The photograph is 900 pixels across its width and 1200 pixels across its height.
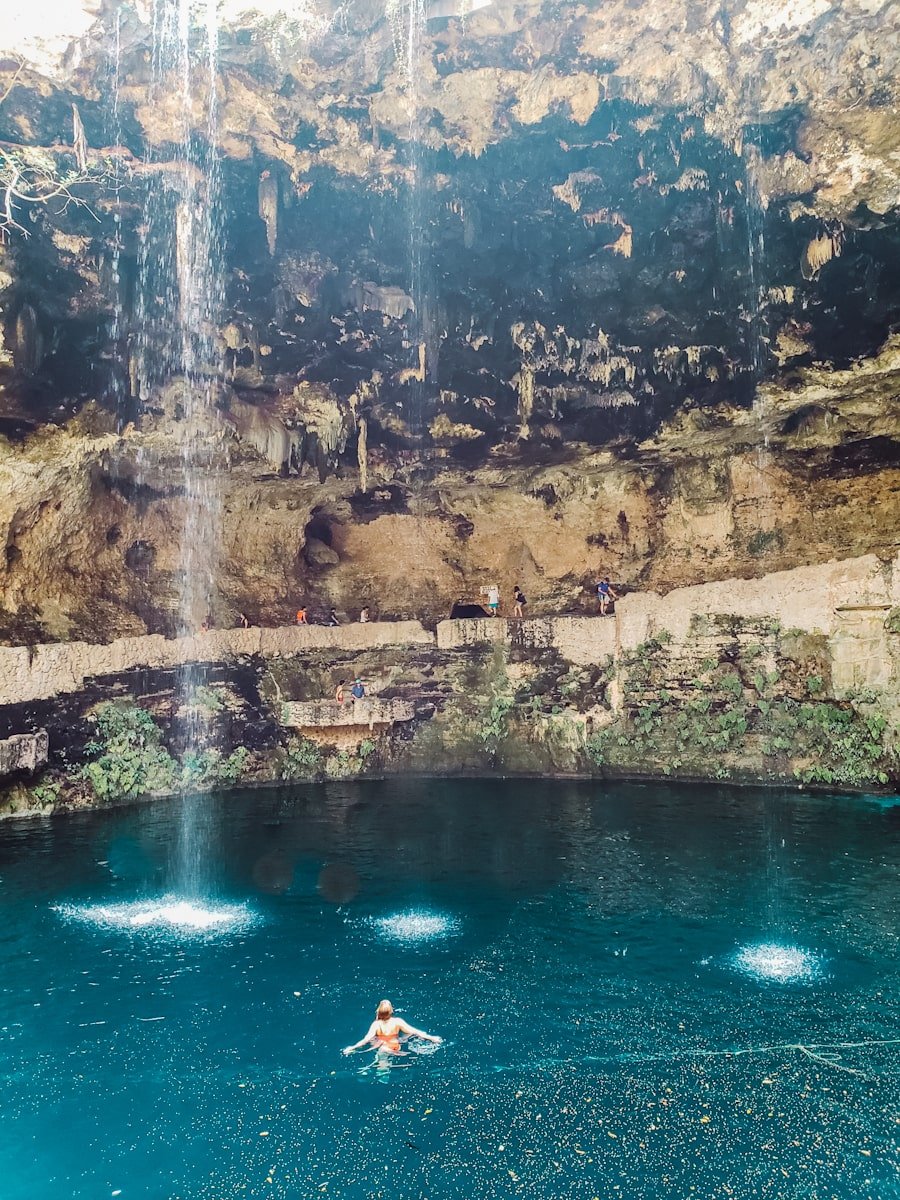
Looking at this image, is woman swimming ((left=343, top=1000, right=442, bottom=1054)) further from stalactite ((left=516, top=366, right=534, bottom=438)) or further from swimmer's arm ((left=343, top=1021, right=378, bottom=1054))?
stalactite ((left=516, top=366, right=534, bottom=438))

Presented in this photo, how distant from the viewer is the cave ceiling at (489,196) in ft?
42.9

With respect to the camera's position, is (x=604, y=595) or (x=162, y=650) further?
(x=604, y=595)

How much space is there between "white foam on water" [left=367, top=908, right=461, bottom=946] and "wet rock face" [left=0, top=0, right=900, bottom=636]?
11.5m

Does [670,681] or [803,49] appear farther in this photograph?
[670,681]

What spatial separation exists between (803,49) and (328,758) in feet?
57.9

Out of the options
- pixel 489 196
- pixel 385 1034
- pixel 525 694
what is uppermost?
pixel 489 196

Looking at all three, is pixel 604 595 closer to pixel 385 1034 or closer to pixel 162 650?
pixel 162 650

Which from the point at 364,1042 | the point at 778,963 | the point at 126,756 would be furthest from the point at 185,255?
the point at 778,963

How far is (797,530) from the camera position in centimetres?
1905

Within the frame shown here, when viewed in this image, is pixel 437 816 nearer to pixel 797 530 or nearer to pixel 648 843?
pixel 648 843

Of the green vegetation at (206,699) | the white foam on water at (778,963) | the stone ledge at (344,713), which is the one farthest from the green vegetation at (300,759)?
the white foam on water at (778,963)

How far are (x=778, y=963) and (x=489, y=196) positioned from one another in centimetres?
1377

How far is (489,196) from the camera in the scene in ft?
49.6

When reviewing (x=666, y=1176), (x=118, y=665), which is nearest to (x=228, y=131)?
(x=118, y=665)
